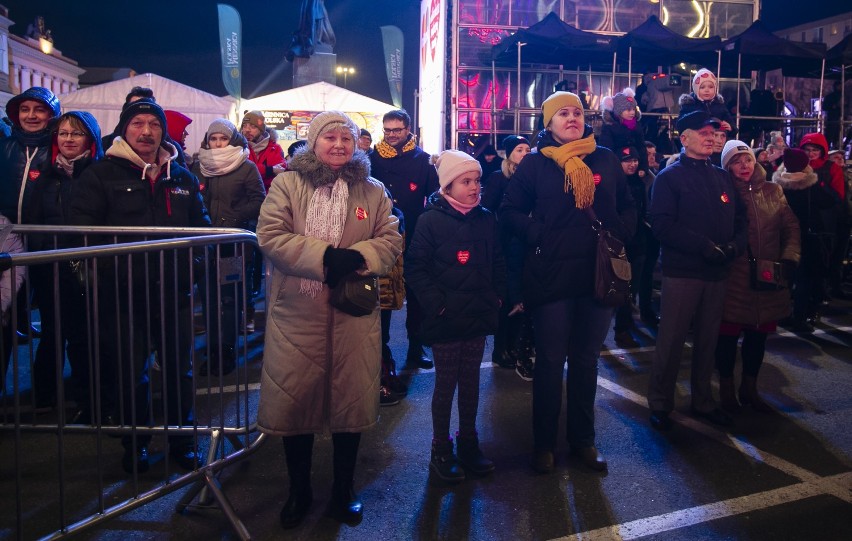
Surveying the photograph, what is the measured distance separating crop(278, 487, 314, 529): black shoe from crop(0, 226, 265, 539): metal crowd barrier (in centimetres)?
22

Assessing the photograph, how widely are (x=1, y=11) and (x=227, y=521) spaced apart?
45581 mm

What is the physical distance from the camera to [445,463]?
3842 millimetres

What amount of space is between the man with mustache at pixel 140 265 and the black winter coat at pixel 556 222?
1987 millimetres

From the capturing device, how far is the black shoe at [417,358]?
6.16 metres

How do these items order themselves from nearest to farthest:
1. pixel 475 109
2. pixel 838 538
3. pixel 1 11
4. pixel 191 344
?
pixel 838 538 < pixel 191 344 < pixel 475 109 < pixel 1 11

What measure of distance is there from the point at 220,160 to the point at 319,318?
134 inches

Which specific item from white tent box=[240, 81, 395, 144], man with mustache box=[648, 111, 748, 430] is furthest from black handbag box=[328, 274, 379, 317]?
white tent box=[240, 81, 395, 144]

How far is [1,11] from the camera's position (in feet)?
127

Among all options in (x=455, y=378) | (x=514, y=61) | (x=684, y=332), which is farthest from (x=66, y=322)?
(x=514, y=61)

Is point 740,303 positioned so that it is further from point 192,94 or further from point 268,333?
point 192,94

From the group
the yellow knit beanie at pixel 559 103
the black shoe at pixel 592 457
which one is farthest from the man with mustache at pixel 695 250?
the yellow knit beanie at pixel 559 103

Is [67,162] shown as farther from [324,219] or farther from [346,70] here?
[346,70]

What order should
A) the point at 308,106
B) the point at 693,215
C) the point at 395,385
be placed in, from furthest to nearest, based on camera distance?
the point at 308,106, the point at 395,385, the point at 693,215

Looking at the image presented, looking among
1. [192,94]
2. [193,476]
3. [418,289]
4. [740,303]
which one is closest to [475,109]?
[192,94]
